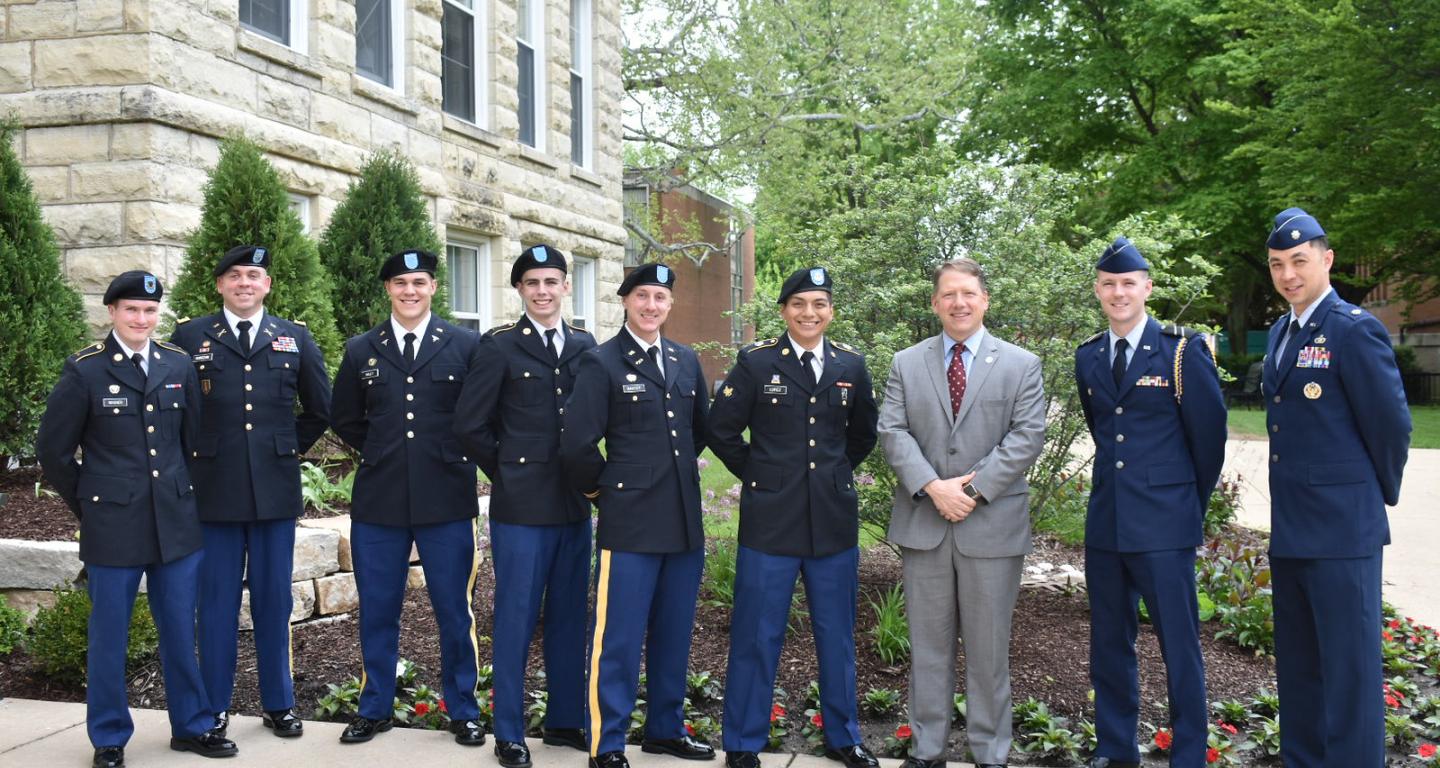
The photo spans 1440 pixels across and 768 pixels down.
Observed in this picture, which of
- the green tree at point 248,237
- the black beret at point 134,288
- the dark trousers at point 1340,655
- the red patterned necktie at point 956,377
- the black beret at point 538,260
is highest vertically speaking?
the green tree at point 248,237

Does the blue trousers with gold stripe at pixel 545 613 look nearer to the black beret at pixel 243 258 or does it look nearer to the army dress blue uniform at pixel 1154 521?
the black beret at pixel 243 258

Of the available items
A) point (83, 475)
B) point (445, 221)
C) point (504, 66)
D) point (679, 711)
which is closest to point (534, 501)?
point (679, 711)

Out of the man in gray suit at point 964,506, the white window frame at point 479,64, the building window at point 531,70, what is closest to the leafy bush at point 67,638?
the man in gray suit at point 964,506

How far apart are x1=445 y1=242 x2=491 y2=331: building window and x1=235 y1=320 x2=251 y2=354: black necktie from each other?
7.37m

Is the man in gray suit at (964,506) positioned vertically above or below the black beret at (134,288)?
below

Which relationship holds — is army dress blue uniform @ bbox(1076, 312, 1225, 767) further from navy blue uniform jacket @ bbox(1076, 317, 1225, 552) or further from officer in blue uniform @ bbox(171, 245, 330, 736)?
officer in blue uniform @ bbox(171, 245, 330, 736)

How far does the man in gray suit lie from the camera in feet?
14.5

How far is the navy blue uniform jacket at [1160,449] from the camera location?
4.34m

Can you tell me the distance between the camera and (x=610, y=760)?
449cm

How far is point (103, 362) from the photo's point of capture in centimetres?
466

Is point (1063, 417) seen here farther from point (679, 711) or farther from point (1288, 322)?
point (679, 711)

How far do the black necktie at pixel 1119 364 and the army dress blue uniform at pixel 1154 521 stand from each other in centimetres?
2

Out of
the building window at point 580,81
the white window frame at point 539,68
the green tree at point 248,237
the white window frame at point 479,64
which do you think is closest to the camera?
the green tree at point 248,237

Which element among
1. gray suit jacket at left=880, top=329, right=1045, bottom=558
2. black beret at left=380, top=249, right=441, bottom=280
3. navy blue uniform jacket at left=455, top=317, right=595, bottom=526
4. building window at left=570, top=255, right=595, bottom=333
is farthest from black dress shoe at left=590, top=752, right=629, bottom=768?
building window at left=570, top=255, right=595, bottom=333
